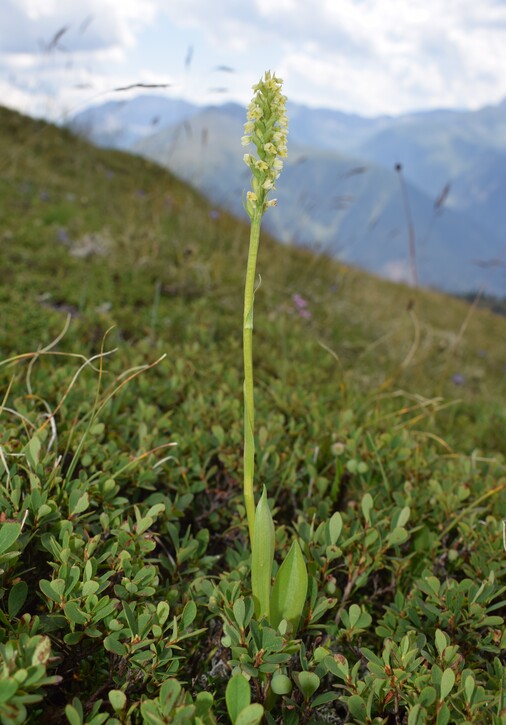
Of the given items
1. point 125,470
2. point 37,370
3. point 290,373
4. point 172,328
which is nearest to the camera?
point 125,470

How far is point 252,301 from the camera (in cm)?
137

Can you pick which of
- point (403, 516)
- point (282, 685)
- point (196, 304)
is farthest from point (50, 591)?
point (196, 304)

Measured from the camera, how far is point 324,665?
134 cm

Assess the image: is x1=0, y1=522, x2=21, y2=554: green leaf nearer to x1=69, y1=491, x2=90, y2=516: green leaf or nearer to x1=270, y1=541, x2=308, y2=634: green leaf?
x1=69, y1=491, x2=90, y2=516: green leaf

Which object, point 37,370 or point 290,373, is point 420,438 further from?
point 37,370

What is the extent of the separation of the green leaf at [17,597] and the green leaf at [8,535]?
→ 0.09 meters

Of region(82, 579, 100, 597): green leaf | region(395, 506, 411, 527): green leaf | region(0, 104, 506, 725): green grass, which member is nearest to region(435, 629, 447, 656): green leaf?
region(0, 104, 506, 725): green grass

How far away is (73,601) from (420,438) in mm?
2310

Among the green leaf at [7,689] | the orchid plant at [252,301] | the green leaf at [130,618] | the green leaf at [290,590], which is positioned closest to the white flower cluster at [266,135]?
the orchid plant at [252,301]

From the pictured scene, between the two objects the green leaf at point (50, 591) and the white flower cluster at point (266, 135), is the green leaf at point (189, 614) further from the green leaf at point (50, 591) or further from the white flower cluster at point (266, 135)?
the white flower cluster at point (266, 135)

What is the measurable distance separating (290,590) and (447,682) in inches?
16.3

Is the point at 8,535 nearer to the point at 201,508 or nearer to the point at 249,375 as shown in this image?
the point at 249,375

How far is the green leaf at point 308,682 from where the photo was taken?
4.08ft

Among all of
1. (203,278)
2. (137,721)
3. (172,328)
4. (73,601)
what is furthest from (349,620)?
(203,278)
